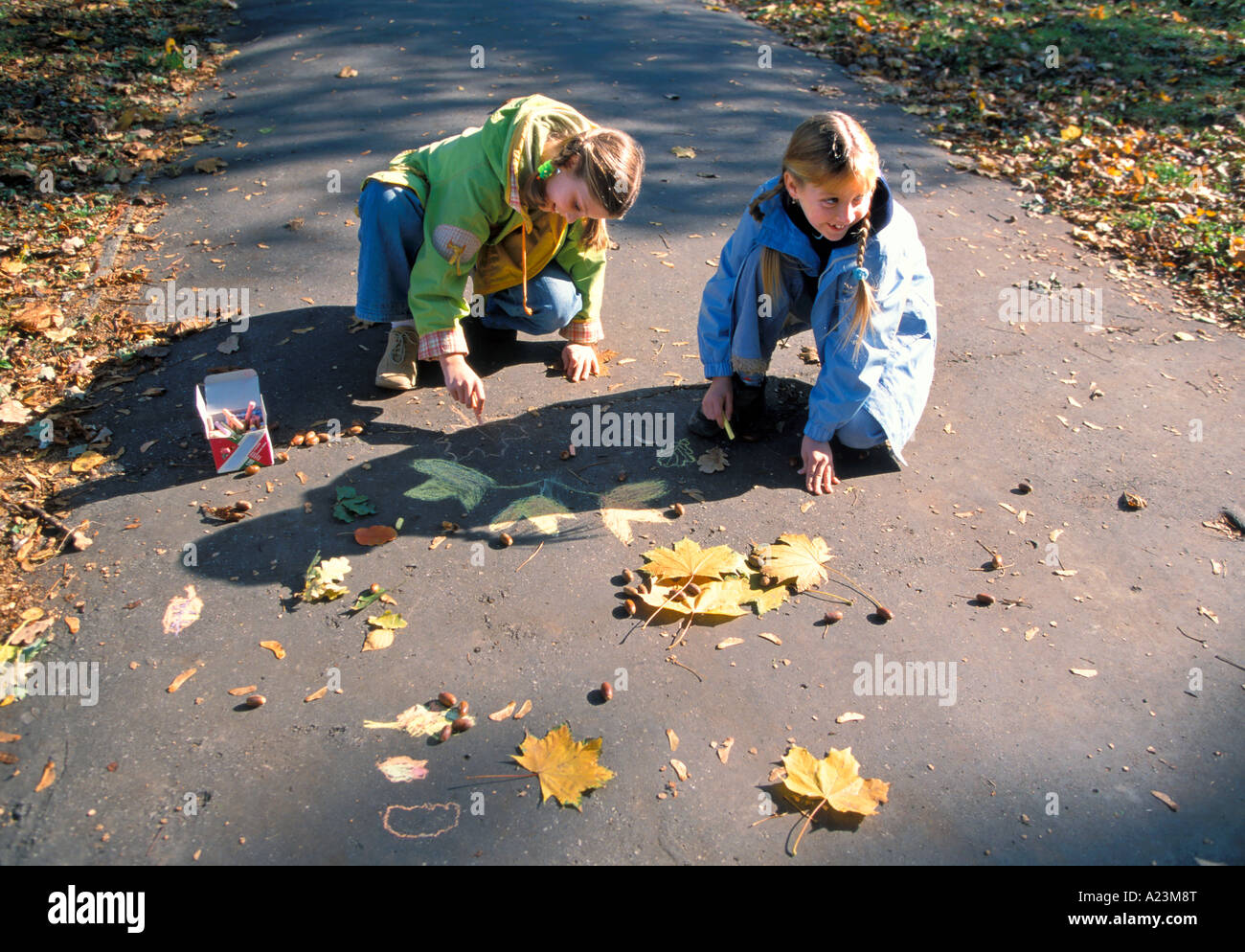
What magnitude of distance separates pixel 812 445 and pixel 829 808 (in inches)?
61.2

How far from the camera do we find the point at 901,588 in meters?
3.14

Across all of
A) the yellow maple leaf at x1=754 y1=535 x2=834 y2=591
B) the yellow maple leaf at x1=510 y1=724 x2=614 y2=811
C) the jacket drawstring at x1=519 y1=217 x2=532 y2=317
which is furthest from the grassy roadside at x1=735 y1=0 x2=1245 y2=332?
the yellow maple leaf at x1=510 y1=724 x2=614 y2=811

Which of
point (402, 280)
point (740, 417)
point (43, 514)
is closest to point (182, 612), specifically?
point (43, 514)

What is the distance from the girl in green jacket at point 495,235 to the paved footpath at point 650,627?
0.29m

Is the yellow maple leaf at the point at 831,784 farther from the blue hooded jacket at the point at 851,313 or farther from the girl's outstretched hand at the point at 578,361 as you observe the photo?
the girl's outstretched hand at the point at 578,361

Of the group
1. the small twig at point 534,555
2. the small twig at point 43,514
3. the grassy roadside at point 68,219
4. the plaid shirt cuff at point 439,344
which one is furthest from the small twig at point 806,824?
the small twig at point 43,514

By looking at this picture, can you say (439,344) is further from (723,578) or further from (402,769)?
(402,769)

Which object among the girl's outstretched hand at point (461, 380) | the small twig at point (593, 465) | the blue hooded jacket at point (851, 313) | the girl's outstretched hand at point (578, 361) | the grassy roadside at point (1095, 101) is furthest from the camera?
the grassy roadside at point (1095, 101)

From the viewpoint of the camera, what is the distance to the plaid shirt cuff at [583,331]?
4.06 metres

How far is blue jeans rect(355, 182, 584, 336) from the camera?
3633 millimetres

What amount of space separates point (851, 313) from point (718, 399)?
2.20 ft

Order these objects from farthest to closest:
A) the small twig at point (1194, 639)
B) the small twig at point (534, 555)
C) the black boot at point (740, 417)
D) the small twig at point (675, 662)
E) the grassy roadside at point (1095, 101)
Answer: the grassy roadside at point (1095, 101)
the black boot at point (740, 417)
the small twig at point (534, 555)
the small twig at point (1194, 639)
the small twig at point (675, 662)
